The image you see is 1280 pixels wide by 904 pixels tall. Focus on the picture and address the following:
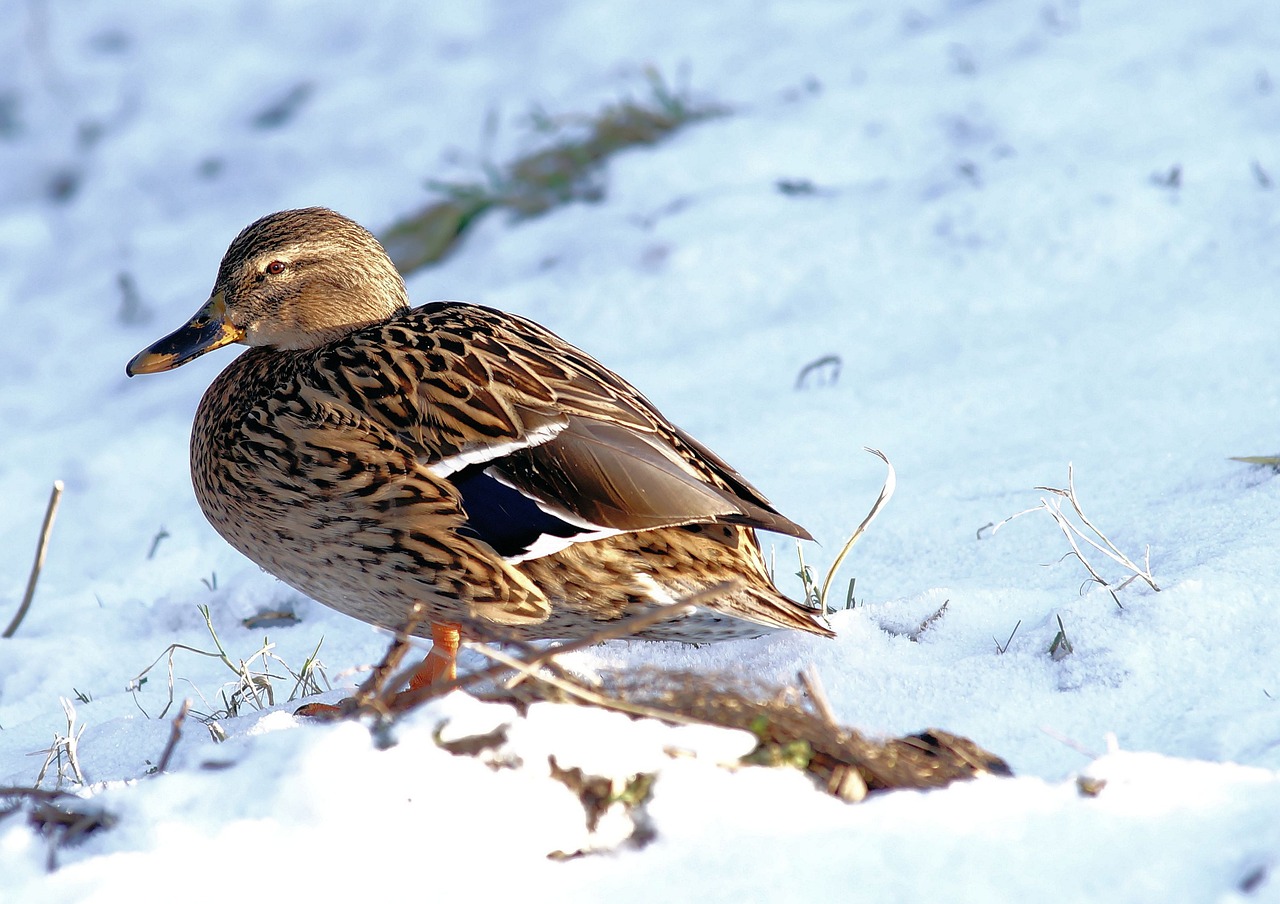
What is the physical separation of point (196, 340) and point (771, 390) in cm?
194

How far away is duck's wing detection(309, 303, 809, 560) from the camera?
307 cm

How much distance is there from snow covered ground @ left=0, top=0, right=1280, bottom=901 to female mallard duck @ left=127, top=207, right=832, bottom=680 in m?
0.24

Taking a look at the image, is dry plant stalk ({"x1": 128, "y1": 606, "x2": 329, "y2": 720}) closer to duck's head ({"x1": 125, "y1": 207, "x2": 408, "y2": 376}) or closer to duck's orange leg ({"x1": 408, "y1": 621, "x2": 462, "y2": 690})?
duck's orange leg ({"x1": 408, "y1": 621, "x2": 462, "y2": 690})

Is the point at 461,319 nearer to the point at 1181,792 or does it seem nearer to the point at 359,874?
the point at 359,874

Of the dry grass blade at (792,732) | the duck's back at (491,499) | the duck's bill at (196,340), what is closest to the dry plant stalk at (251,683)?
the duck's back at (491,499)

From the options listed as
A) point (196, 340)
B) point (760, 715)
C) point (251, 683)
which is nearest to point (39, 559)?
point (196, 340)

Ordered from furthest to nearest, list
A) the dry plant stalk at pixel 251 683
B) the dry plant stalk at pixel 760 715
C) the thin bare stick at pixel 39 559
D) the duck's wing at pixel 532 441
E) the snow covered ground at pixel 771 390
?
1. the thin bare stick at pixel 39 559
2. the dry plant stalk at pixel 251 683
3. the duck's wing at pixel 532 441
4. the dry plant stalk at pixel 760 715
5. the snow covered ground at pixel 771 390

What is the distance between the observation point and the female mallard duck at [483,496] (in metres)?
3.08

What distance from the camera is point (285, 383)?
3.48 m

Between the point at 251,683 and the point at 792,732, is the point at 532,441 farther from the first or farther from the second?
the point at 792,732

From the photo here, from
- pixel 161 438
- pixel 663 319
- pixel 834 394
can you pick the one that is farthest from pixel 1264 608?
pixel 161 438

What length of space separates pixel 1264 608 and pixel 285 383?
224 cm

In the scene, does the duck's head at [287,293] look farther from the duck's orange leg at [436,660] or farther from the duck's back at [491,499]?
the duck's orange leg at [436,660]

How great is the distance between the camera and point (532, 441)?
3156mm
